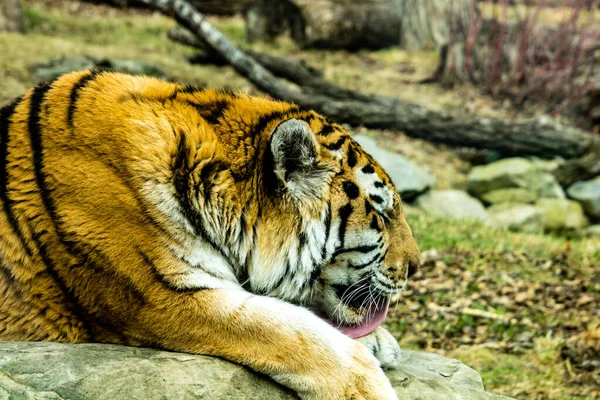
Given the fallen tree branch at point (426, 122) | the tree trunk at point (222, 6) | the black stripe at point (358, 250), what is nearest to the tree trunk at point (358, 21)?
the tree trunk at point (222, 6)

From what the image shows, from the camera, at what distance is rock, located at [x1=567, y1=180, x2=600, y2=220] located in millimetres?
8555

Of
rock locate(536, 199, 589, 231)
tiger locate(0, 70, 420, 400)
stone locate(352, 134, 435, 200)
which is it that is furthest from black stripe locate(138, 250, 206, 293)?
rock locate(536, 199, 589, 231)

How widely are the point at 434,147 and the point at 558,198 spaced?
1.85 meters

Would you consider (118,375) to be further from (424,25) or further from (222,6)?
(222,6)

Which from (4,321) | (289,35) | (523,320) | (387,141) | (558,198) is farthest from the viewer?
(289,35)

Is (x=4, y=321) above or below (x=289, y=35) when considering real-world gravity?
above

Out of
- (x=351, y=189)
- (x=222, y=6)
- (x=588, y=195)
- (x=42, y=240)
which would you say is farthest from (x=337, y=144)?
(x=222, y=6)

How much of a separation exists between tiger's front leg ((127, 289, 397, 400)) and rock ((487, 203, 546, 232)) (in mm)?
5643

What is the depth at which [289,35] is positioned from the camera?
13.0 m

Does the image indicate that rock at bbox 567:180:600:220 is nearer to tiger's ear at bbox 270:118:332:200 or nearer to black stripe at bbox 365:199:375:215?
black stripe at bbox 365:199:375:215

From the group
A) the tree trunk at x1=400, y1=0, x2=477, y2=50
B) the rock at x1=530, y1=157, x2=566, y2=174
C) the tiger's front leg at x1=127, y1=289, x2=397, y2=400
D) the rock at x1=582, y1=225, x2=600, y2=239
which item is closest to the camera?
the tiger's front leg at x1=127, y1=289, x2=397, y2=400

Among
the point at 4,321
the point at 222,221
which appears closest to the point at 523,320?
the point at 222,221

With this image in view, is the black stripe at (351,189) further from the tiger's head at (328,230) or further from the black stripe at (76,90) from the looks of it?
the black stripe at (76,90)

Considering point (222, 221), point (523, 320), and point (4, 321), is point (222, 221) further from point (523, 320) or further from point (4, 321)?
point (523, 320)
